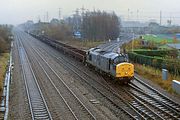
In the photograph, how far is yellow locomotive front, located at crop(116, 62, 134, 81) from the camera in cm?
2659

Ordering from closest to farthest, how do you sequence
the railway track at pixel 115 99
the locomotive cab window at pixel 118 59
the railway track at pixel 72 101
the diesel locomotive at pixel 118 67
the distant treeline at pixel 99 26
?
the railway track at pixel 72 101
the railway track at pixel 115 99
the diesel locomotive at pixel 118 67
the locomotive cab window at pixel 118 59
the distant treeline at pixel 99 26

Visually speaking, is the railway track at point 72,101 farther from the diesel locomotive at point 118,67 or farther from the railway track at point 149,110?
the diesel locomotive at point 118,67

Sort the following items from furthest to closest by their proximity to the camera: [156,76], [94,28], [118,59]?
[94,28] → [156,76] → [118,59]

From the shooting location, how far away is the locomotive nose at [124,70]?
26.6 metres

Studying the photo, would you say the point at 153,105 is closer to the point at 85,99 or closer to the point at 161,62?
the point at 85,99

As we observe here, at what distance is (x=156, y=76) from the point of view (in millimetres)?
30625

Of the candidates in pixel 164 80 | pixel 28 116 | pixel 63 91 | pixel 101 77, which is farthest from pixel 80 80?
pixel 28 116

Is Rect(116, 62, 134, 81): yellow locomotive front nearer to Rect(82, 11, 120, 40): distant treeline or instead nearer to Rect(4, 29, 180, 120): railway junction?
Rect(4, 29, 180, 120): railway junction

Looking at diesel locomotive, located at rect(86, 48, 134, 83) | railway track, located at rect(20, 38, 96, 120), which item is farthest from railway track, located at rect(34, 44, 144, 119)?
railway track, located at rect(20, 38, 96, 120)

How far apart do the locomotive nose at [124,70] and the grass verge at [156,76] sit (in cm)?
290

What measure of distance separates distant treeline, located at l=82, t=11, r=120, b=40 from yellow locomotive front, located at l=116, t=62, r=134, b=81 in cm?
7500

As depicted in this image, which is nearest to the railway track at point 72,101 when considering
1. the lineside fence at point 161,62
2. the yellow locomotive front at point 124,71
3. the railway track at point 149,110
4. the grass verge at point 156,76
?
the railway track at point 149,110

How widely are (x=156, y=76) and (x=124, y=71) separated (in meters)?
5.25

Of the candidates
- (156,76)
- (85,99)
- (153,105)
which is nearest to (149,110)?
(153,105)
